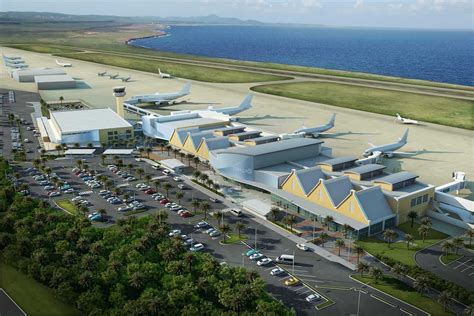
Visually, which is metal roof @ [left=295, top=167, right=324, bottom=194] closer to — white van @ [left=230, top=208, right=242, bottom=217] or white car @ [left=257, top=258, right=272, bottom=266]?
white van @ [left=230, top=208, right=242, bottom=217]

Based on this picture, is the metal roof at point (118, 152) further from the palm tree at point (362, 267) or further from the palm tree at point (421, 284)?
the palm tree at point (421, 284)

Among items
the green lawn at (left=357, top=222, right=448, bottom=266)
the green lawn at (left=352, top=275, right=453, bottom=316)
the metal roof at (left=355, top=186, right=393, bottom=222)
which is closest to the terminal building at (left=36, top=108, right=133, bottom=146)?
the metal roof at (left=355, top=186, right=393, bottom=222)

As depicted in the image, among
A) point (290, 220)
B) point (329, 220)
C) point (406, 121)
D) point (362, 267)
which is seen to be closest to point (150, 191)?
point (290, 220)

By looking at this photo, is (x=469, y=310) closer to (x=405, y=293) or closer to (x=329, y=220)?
(x=405, y=293)

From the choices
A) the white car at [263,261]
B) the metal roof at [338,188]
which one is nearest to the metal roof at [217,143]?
the metal roof at [338,188]

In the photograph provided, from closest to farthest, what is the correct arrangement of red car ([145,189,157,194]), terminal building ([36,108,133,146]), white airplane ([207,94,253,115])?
red car ([145,189,157,194]) < terminal building ([36,108,133,146]) < white airplane ([207,94,253,115])

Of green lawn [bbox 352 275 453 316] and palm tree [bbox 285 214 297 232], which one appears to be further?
palm tree [bbox 285 214 297 232]
